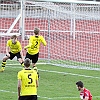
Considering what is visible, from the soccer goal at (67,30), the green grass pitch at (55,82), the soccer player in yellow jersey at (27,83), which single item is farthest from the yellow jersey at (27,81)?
the soccer goal at (67,30)

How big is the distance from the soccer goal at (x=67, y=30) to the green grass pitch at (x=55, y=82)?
1.85 m

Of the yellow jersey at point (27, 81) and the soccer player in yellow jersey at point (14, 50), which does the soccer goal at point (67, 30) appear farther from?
the yellow jersey at point (27, 81)

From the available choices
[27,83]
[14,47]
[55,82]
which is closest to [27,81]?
[27,83]

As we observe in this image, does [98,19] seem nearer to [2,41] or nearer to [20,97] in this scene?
[2,41]

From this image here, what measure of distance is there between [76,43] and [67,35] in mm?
647

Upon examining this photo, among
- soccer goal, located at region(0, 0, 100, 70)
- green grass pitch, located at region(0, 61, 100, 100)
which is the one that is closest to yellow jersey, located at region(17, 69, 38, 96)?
green grass pitch, located at region(0, 61, 100, 100)

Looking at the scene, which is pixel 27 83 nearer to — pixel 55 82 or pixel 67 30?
pixel 55 82

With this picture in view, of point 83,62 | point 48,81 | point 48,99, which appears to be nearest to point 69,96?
→ point 48,99

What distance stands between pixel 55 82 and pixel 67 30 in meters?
7.41

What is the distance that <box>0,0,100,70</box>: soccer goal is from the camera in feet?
75.2

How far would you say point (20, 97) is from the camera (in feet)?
37.8

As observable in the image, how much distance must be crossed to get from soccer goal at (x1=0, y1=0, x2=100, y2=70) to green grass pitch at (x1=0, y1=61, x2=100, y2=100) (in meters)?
1.85

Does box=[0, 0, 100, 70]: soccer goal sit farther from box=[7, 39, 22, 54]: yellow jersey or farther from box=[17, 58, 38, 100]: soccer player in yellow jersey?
box=[17, 58, 38, 100]: soccer player in yellow jersey

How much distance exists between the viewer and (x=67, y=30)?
A: 961 inches
